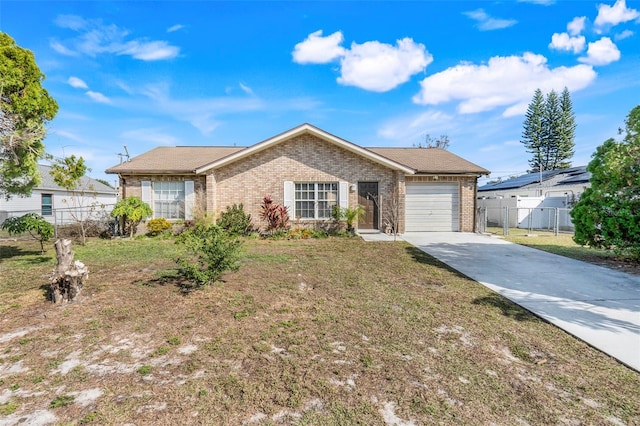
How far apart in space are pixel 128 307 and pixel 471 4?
1158cm

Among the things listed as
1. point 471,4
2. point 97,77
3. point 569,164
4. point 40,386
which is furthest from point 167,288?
point 569,164

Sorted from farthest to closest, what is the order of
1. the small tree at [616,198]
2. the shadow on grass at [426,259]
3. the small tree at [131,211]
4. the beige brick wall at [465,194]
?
the beige brick wall at [465,194] → the small tree at [131,211] → the small tree at [616,198] → the shadow on grass at [426,259]

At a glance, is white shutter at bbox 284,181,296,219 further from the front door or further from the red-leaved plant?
the front door

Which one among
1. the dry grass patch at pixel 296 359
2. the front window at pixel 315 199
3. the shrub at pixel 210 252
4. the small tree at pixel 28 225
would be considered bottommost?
the dry grass patch at pixel 296 359

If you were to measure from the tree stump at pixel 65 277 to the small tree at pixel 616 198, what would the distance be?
466 inches

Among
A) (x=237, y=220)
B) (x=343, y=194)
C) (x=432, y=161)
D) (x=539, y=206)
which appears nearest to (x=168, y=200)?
(x=237, y=220)

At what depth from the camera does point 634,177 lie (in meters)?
7.54

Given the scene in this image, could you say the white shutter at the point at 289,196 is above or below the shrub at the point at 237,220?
above

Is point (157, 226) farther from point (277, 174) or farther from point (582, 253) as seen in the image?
point (582, 253)

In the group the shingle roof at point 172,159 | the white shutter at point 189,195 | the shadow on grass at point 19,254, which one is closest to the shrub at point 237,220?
the white shutter at point 189,195

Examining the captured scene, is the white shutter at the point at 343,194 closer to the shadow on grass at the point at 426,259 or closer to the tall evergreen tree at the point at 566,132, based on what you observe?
the shadow on grass at the point at 426,259

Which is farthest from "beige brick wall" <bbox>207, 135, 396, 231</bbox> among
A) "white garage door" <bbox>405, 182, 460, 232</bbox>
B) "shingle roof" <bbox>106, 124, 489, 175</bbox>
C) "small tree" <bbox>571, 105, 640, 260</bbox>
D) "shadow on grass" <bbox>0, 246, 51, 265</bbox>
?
"small tree" <bbox>571, 105, 640, 260</bbox>

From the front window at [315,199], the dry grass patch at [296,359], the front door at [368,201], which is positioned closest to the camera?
the dry grass patch at [296,359]

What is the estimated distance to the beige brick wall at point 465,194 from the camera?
13492mm
